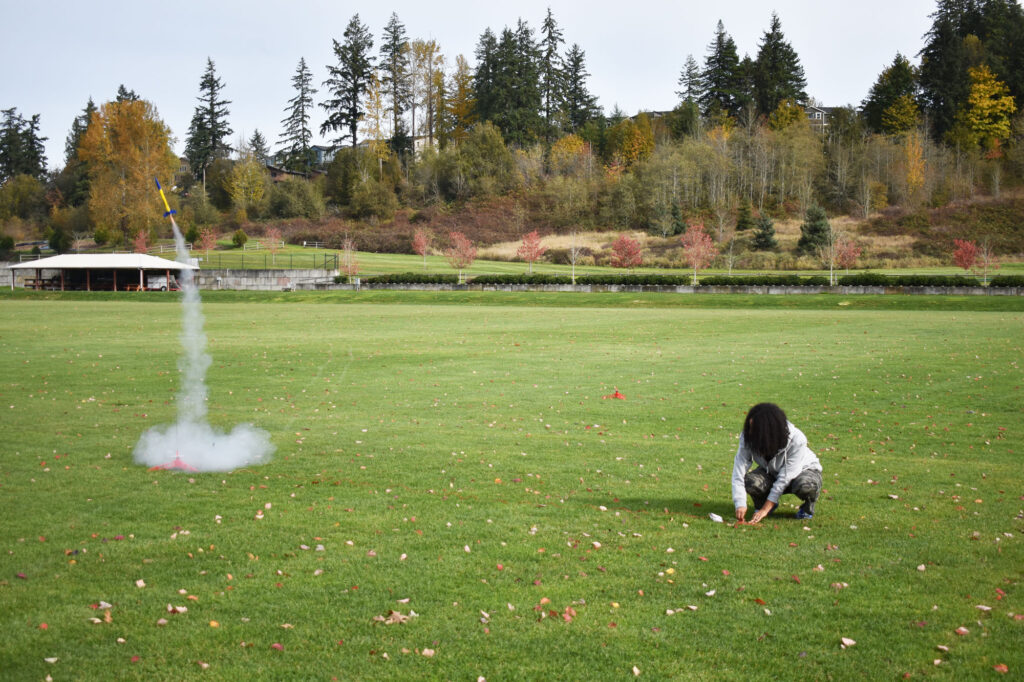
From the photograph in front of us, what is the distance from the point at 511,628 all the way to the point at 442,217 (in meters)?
112

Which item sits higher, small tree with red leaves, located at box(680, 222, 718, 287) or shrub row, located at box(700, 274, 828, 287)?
small tree with red leaves, located at box(680, 222, 718, 287)

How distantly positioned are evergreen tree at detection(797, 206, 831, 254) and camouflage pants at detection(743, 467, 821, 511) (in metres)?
80.6

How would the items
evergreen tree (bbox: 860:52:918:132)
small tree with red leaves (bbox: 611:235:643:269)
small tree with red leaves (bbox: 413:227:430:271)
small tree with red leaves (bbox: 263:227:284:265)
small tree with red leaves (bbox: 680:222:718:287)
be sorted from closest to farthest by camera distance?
1. small tree with red leaves (bbox: 680:222:718:287)
2. small tree with red leaves (bbox: 611:235:643:269)
3. small tree with red leaves (bbox: 263:227:284:265)
4. small tree with red leaves (bbox: 413:227:430:271)
5. evergreen tree (bbox: 860:52:918:132)

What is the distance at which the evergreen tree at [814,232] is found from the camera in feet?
274

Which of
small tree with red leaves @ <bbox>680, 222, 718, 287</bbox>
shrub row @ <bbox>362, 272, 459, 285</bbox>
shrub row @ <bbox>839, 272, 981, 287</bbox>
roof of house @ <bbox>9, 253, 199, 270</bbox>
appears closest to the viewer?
shrub row @ <bbox>839, 272, 981, 287</bbox>

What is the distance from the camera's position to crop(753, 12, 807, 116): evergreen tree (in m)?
125

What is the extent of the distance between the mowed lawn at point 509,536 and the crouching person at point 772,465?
0.35 meters

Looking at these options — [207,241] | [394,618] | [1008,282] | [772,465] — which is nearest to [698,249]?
[1008,282]

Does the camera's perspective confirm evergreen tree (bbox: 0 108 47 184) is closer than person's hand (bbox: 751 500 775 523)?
No

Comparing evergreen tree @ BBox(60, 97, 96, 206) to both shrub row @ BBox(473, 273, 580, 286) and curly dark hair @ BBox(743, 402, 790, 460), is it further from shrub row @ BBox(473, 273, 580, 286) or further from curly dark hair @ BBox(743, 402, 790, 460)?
curly dark hair @ BBox(743, 402, 790, 460)

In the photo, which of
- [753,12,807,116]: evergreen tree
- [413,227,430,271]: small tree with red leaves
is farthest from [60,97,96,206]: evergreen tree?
[753,12,807,116]: evergreen tree

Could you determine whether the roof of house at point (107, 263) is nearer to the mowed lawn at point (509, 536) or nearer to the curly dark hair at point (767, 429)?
the mowed lawn at point (509, 536)

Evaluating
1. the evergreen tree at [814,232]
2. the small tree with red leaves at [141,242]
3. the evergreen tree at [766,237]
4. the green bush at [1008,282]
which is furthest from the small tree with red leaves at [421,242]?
the green bush at [1008,282]

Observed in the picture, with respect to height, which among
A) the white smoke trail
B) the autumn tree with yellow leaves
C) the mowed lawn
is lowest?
the mowed lawn
